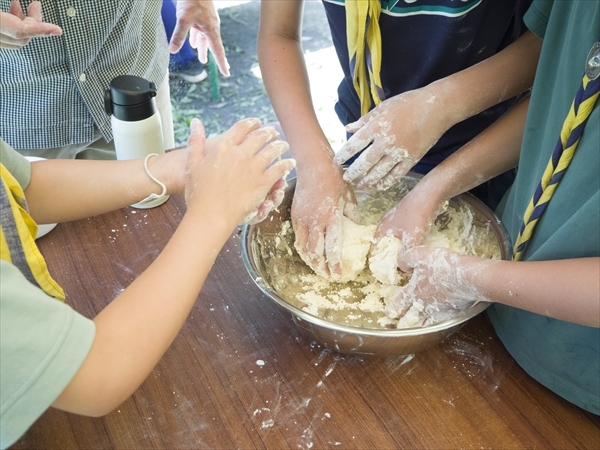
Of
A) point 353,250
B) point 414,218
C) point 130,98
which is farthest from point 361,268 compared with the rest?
point 130,98

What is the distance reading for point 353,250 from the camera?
1189 mm

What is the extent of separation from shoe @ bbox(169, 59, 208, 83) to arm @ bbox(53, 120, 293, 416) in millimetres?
2815

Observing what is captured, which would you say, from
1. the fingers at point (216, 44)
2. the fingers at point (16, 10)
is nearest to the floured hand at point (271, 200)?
the fingers at point (16, 10)

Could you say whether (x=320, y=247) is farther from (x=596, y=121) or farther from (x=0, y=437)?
(x=0, y=437)

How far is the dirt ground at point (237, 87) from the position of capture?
346cm

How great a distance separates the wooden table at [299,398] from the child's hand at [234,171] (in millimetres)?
258

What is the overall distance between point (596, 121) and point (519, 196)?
26 centimetres

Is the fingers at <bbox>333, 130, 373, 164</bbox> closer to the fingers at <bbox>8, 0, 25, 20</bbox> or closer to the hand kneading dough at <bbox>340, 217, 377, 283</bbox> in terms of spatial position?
the hand kneading dough at <bbox>340, 217, 377, 283</bbox>

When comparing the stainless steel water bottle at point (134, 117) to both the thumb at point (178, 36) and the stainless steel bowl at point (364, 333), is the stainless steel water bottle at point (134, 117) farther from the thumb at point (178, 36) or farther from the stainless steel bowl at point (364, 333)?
the thumb at point (178, 36)

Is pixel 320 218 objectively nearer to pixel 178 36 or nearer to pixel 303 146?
pixel 303 146

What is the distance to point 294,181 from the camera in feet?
4.00

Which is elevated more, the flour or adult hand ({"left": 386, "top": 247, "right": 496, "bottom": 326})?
adult hand ({"left": 386, "top": 247, "right": 496, "bottom": 326})

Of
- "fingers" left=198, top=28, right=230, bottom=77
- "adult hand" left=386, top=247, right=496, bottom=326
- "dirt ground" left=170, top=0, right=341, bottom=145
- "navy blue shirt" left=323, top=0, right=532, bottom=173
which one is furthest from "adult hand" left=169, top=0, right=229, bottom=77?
"dirt ground" left=170, top=0, right=341, bottom=145

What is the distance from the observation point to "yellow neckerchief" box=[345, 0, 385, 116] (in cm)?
119
